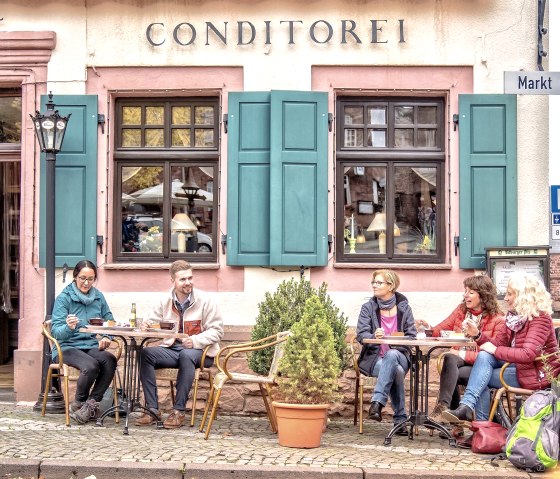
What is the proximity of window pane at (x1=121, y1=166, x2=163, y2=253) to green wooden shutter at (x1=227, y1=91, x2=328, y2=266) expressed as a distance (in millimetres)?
825

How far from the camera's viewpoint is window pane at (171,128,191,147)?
9.98 m

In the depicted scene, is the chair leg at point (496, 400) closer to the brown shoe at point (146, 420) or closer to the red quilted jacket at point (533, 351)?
the red quilted jacket at point (533, 351)

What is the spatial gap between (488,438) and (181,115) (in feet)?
15.2

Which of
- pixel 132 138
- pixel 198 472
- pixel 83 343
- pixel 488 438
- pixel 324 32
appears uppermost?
pixel 324 32

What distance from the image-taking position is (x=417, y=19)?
9.77 meters

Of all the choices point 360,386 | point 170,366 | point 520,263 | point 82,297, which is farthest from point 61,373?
point 520,263

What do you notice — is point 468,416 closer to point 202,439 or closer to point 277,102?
point 202,439

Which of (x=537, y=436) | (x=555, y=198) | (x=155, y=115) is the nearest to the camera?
(x=537, y=436)

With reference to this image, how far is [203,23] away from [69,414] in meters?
4.09

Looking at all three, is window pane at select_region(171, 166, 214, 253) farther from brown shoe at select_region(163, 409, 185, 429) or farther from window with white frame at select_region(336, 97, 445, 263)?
brown shoe at select_region(163, 409, 185, 429)

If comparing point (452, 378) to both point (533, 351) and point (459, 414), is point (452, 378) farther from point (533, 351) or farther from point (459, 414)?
point (533, 351)

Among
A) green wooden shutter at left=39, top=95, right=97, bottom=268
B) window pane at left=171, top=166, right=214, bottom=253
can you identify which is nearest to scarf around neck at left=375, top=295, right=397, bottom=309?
window pane at left=171, top=166, right=214, bottom=253

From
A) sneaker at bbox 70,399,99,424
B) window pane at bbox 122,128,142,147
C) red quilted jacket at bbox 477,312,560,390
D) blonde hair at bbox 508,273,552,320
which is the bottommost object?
sneaker at bbox 70,399,99,424

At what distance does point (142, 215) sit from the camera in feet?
32.9
